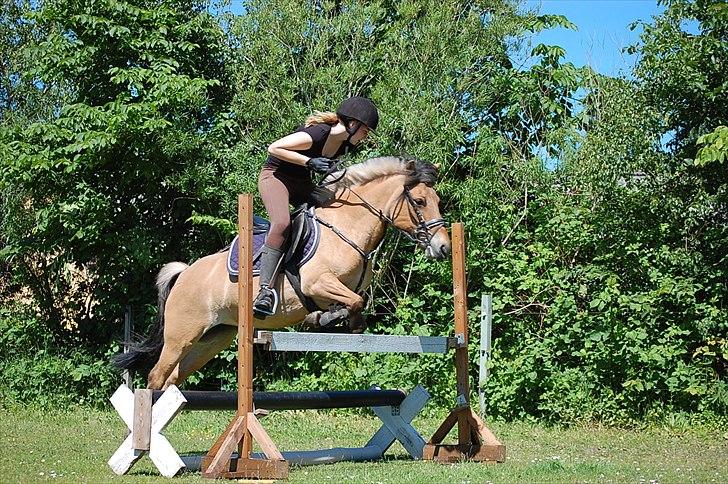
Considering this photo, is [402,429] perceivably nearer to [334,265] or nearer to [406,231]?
[334,265]

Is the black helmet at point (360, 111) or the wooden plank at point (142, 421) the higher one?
the black helmet at point (360, 111)

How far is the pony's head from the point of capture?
7.48m

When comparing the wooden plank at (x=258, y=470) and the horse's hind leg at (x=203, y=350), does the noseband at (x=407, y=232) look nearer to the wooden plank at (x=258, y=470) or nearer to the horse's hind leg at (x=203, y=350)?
the horse's hind leg at (x=203, y=350)

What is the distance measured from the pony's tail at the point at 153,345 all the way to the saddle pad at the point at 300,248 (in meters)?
1.07

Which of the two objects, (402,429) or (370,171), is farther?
(402,429)

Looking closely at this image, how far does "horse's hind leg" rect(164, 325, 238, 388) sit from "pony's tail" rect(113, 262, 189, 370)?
291 mm

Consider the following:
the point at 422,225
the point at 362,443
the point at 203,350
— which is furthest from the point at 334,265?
the point at 362,443

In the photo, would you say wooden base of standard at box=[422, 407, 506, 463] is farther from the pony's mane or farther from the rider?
the pony's mane

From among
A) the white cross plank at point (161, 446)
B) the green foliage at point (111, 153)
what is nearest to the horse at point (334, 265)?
the white cross plank at point (161, 446)

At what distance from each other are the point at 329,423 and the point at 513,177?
165 inches

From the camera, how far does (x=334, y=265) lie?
762cm

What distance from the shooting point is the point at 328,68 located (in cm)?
1279

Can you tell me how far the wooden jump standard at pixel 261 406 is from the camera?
22.1 ft

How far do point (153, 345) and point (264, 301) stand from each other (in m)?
1.81
